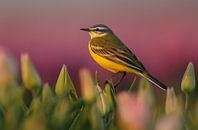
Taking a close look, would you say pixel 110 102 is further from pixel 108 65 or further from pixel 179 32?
pixel 179 32

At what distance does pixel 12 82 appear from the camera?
4.06 ft

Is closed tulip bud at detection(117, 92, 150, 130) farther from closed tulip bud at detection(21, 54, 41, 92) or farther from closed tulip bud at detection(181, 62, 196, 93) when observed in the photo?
closed tulip bud at detection(181, 62, 196, 93)

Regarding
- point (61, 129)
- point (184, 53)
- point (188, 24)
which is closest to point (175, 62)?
point (184, 53)

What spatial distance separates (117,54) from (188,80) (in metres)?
3.30

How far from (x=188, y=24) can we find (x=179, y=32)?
503mm

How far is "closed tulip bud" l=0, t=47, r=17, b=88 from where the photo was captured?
1.19 meters

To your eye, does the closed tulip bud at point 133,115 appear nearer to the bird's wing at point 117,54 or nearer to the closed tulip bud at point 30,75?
the closed tulip bud at point 30,75

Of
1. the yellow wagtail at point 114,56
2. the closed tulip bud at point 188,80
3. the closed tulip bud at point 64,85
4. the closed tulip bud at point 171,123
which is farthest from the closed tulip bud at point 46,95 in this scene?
the yellow wagtail at point 114,56

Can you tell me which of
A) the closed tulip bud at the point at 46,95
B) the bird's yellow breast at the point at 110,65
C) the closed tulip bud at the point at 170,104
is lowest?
the bird's yellow breast at the point at 110,65

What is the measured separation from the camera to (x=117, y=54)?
5.06 metres

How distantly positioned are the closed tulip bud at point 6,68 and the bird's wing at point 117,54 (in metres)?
3.54

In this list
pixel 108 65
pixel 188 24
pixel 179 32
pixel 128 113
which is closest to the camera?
pixel 128 113

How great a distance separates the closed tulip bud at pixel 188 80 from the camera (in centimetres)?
176

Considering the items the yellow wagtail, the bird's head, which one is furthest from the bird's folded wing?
the bird's head
